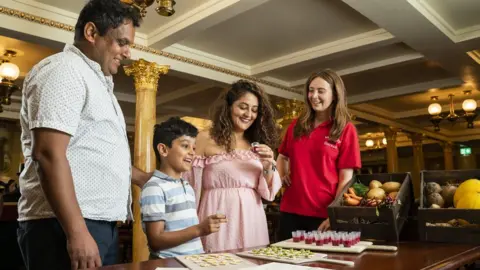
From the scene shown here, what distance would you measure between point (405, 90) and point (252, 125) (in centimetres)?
789

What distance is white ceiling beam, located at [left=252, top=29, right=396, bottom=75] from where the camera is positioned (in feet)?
19.6

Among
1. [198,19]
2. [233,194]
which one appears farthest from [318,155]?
[198,19]

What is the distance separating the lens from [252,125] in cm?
251

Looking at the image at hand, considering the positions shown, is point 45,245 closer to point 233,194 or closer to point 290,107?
point 233,194

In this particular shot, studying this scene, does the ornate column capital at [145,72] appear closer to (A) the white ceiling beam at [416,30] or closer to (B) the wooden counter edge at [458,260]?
(A) the white ceiling beam at [416,30]

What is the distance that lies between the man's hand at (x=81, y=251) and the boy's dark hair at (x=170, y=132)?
2.61ft

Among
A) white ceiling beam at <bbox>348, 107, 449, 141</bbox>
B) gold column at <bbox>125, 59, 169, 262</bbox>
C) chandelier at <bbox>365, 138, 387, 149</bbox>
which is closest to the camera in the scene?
gold column at <bbox>125, 59, 169, 262</bbox>

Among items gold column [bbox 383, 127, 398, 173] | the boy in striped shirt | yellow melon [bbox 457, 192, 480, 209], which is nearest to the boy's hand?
the boy in striped shirt

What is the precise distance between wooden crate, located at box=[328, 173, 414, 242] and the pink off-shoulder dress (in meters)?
0.52

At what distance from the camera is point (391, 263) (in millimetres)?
1240

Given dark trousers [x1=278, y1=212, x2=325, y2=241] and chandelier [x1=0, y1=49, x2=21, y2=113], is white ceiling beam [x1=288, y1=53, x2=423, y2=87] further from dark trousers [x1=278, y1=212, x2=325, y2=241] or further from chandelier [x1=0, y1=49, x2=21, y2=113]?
chandelier [x1=0, y1=49, x2=21, y2=113]

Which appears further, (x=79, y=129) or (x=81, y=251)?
(x=79, y=129)

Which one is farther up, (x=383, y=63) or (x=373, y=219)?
(x=383, y=63)

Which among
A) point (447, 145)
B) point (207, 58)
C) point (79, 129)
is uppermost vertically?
point (207, 58)
